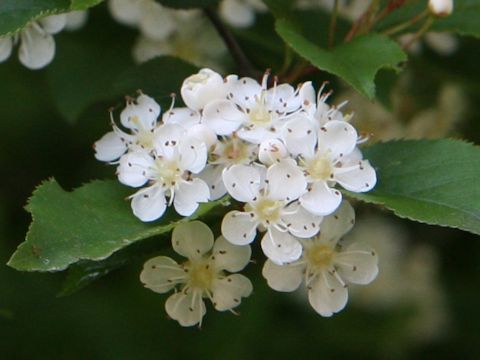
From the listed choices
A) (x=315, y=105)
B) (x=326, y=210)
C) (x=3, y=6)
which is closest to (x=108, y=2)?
(x=3, y=6)

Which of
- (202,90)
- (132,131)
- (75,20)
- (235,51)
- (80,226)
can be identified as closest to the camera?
(80,226)

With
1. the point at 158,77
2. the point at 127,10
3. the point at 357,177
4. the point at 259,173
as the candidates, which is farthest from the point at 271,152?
the point at 127,10

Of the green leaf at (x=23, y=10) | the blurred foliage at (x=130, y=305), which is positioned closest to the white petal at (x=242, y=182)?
the green leaf at (x=23, y=10)

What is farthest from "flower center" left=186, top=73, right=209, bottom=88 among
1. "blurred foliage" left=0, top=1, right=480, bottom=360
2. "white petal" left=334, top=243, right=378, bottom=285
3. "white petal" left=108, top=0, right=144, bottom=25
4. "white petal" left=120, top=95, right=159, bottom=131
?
"blurred foliage" left=0, top=1, right=480, bottom=360

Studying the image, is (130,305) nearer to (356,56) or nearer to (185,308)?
Result: (185,308)

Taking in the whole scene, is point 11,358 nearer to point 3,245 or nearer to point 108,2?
point 3,245

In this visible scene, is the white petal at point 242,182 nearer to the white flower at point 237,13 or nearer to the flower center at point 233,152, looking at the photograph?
the flower center at point 233,152

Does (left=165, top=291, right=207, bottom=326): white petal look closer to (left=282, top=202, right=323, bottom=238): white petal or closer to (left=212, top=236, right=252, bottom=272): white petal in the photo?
(left=212, top=236, right=252, bottom=272): white petal
